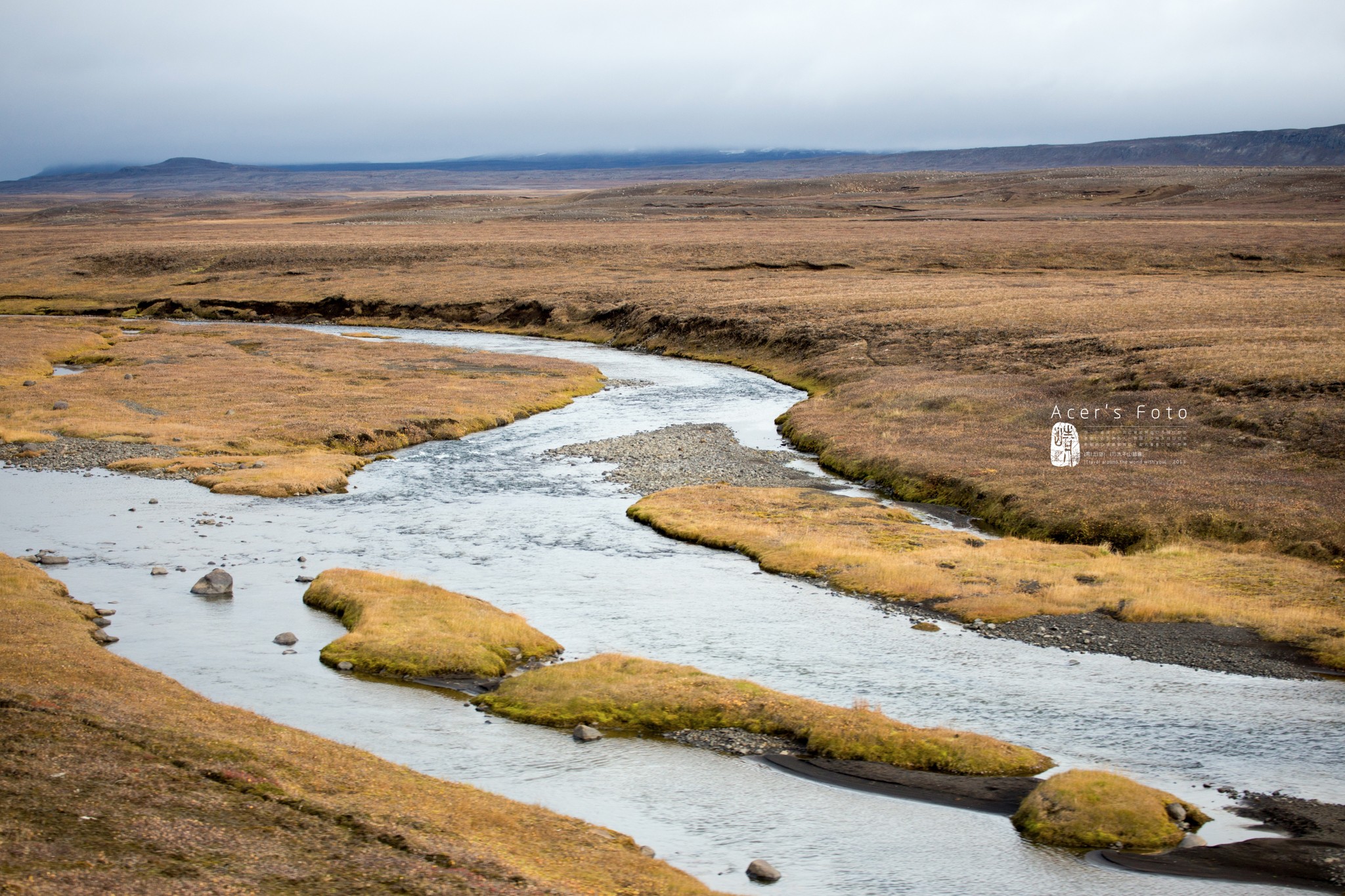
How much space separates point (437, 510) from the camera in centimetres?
4300

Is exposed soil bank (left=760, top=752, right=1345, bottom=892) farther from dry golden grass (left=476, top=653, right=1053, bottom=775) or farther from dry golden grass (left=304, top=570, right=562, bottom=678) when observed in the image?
dry golden grass (left=304, top=570, right=562, bottom=678)

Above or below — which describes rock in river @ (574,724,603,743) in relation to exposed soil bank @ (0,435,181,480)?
below

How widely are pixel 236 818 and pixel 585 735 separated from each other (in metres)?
8.28

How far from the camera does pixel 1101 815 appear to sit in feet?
64.8

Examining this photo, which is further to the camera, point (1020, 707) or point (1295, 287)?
point (1295, 287)

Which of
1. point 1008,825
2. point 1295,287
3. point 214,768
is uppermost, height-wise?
point 1295,287

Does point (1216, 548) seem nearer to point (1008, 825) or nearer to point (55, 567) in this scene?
point (1008, 825)

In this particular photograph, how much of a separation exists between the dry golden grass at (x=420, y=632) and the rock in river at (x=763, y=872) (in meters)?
11.0

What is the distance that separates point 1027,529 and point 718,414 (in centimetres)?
2706

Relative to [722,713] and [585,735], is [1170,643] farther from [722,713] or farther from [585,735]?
[585,735]

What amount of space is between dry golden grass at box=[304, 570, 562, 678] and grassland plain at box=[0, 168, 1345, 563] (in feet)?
67.1

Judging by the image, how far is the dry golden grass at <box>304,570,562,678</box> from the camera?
91.1 feet

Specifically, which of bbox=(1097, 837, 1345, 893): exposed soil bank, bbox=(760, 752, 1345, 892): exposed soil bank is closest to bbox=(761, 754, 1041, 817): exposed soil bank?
bbox=(760, 752, 1345, 892): exposed soil bank

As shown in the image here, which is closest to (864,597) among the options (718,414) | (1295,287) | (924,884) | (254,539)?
(924,884)
